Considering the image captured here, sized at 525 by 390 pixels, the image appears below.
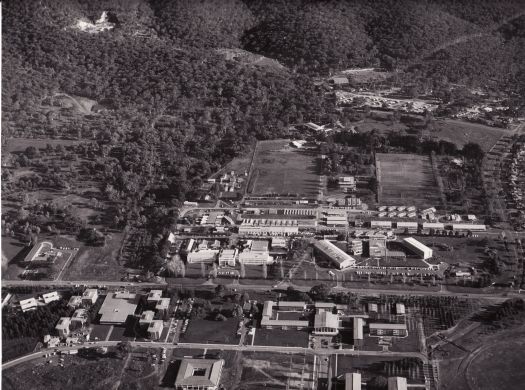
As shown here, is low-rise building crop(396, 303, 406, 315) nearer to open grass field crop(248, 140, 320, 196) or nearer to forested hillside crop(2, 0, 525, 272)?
open grass field crop(248, 140, 320, 196)

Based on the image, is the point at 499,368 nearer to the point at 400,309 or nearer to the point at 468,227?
the point at 400,309

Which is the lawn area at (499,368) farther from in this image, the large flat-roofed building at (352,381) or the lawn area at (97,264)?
the lawn area at (97,264)

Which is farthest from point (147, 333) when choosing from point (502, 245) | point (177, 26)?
point (177, 26)

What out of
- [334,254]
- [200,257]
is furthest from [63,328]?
[334,254]

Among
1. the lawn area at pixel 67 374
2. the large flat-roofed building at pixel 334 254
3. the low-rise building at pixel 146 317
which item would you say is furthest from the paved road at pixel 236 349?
the large flat-roofed building at pixel 334 254

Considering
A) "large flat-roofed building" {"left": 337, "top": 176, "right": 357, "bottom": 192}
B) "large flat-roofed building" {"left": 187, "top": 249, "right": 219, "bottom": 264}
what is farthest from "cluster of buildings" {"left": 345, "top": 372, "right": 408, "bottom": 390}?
"large flat-roofed building" {"left": 337, "top": 176, "right": 357, "bottom": 192}

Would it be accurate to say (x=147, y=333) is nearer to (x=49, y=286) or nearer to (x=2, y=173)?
(x=49, y=286)
